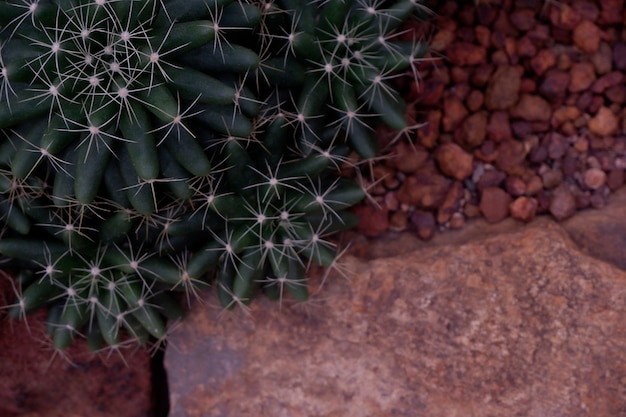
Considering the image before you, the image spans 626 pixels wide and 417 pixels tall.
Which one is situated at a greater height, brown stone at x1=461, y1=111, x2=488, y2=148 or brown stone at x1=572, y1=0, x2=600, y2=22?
brown stone at x1=572, y1=0, x2=600, y2=22

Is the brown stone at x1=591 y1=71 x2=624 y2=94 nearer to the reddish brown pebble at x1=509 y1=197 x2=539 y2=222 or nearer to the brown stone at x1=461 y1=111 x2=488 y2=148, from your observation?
the brown stone at x1=461 y1=111 x2=488 y2=148

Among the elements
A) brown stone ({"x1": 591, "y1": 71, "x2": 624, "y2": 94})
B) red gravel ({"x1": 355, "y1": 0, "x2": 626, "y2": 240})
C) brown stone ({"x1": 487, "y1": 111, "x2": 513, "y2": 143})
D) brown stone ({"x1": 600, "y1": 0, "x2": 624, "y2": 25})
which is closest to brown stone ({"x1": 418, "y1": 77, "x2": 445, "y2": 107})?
red gravel ({"x1": 355, "y1": 0, "x2": 626, "y2": 240})

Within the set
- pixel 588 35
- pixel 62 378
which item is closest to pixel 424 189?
pixel 588 35

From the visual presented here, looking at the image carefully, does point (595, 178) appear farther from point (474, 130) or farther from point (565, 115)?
point (474, 130)

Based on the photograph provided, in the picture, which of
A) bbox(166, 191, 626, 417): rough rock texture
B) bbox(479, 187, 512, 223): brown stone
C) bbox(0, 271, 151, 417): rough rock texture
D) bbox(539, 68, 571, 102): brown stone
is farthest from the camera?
bbox(539, 68, 571, 102): brown stone

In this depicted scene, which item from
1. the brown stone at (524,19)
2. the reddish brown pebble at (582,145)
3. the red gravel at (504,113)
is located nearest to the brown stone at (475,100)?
the red gravel at (504,113)
